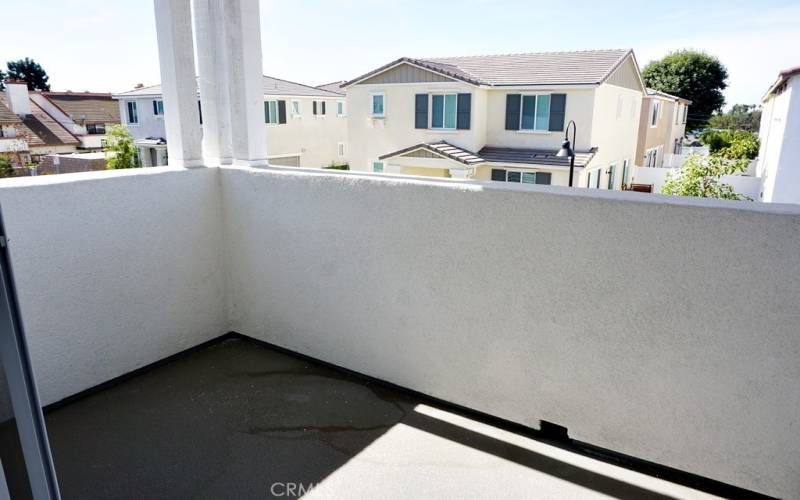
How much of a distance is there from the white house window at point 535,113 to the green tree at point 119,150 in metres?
10.6

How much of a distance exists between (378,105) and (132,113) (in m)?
8.26

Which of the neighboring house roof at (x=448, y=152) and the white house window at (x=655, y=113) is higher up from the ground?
the white house window at (x=655, y=113)

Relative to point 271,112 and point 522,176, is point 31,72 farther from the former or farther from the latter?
point 522,176

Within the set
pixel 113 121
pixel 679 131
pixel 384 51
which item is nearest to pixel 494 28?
pixel 384 51

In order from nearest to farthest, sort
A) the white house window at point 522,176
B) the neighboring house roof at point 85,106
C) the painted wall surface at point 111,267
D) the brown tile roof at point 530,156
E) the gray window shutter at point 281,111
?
the painted wall surface at point 111,267 < the brown tile roof at point 530,156 < the white house window at point 522,176 < the neighboring house roof at point 85,106 < the gray window shutter at point 281,111

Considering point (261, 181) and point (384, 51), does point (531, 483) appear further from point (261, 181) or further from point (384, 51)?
point (384, 51)

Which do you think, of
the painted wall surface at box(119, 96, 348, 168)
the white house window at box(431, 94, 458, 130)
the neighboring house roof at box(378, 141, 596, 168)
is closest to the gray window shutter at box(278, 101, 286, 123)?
the painted wall surface at box(119, 96, 348, 168)

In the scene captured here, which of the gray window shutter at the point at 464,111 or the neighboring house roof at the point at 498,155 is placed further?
Result: the gray window shutter at the point at 464,111

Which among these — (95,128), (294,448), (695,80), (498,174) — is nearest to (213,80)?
(294,448)

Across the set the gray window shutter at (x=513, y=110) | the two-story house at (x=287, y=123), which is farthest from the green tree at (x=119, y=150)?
the gray window shutter at (x=513, y=110)

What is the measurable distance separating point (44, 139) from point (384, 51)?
11312 mm

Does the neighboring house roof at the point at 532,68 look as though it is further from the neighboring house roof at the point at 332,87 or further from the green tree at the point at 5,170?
the green tree at the point at 5,170

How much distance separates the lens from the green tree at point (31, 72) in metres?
23.0

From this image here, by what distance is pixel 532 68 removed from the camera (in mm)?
14117
